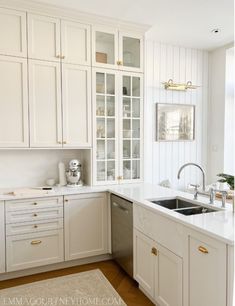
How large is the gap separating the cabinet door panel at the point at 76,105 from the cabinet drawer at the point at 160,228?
3.48 ft

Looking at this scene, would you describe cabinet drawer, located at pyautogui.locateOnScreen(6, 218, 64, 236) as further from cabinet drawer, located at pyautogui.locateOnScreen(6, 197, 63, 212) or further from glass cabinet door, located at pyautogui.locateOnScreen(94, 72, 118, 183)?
glass cabinet door, located at pyautogui.locateOnScreen(94, 72, 118, 183)

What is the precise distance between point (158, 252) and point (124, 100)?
1.81m

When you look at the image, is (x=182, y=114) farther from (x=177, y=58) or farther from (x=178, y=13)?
(x=178, y=13)

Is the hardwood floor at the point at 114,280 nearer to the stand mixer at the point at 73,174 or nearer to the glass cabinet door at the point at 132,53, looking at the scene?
the stand mixer at the point at 73,174

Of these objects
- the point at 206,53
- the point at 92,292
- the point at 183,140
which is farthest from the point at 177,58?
the point at 92,292

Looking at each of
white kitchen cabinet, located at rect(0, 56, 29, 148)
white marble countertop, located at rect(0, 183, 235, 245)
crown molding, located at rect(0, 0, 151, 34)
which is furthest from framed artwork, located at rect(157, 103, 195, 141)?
white kitchen cabinet, located at rect(0, 56, 29, 148)

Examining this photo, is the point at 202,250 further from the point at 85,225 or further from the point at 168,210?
the point at 85,225

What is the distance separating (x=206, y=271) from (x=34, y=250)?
1752 millimetres

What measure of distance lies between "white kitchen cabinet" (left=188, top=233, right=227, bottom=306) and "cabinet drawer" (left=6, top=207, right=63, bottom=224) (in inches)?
58.7

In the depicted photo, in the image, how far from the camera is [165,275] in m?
1.88

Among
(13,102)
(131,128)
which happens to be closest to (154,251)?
(131,128)

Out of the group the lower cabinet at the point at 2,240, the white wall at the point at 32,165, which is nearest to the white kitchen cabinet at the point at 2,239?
the lower cabinet at the point at 2,240

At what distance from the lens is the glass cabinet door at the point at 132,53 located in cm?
307

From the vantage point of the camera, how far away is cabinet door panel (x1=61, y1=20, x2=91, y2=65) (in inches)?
109
